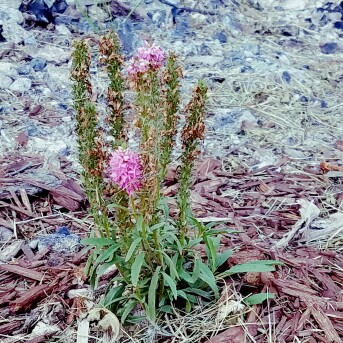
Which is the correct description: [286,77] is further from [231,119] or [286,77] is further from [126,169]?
[126,169]

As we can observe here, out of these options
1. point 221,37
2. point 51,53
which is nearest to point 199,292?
Answer: point 51,53

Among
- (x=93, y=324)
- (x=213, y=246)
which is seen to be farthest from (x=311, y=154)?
(x=93, y=324)

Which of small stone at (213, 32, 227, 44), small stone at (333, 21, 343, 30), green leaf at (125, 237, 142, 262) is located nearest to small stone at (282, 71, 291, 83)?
small stone at (213, 32, 227, 44)

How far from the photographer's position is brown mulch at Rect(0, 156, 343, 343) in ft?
6.19

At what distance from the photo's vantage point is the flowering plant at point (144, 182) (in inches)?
60.2

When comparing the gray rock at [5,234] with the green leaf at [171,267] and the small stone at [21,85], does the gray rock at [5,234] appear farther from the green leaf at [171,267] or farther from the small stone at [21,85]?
the small stone at [21,85]

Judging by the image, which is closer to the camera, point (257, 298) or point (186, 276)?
point (186, 276)

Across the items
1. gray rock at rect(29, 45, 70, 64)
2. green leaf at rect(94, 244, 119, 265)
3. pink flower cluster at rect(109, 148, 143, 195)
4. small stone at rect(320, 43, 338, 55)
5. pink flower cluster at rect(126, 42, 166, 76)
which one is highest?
pink flower cluster at rect(126, 42, 166, 76)

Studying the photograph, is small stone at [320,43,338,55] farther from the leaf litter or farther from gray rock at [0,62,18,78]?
gray rock at [0,62,18,78]

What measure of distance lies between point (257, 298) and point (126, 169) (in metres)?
0.74

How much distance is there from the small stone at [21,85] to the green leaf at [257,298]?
253 centimetres

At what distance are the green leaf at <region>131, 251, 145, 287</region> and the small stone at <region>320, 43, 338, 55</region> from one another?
4082 mm

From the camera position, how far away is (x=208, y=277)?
1812mm

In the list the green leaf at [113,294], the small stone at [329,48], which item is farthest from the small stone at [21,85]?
the small stone at [329,48]
